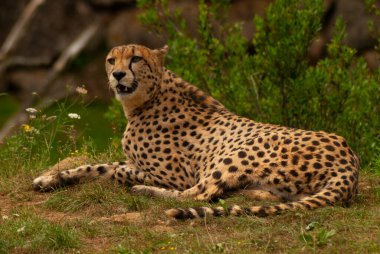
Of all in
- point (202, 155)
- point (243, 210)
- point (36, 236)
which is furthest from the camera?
point (202, 155)

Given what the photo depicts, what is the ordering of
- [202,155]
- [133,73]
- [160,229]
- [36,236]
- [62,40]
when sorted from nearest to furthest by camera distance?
[36,236], [160,229], [202,155], [133,73], [62,40]

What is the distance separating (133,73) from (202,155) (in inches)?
26.2

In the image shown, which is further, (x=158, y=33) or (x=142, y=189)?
(x=158, y=33)

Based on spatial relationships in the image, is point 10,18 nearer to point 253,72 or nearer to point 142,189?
point 253,72

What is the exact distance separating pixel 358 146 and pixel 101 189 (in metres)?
2.88

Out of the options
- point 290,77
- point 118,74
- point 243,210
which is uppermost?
point 118,74

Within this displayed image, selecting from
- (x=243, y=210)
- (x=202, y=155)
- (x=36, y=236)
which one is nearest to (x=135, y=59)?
(x=202, y=155)

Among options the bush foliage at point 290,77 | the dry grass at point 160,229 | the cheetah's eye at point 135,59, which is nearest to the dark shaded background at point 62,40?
the bush foliage at point 290,77

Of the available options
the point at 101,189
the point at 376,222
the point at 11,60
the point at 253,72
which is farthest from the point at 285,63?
the point at 11,60

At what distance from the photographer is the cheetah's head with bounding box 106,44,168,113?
5910 mm

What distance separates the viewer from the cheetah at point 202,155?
5.29 m

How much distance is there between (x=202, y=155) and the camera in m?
5.82

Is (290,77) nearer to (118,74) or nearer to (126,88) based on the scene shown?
(126,88)

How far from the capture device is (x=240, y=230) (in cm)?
471
